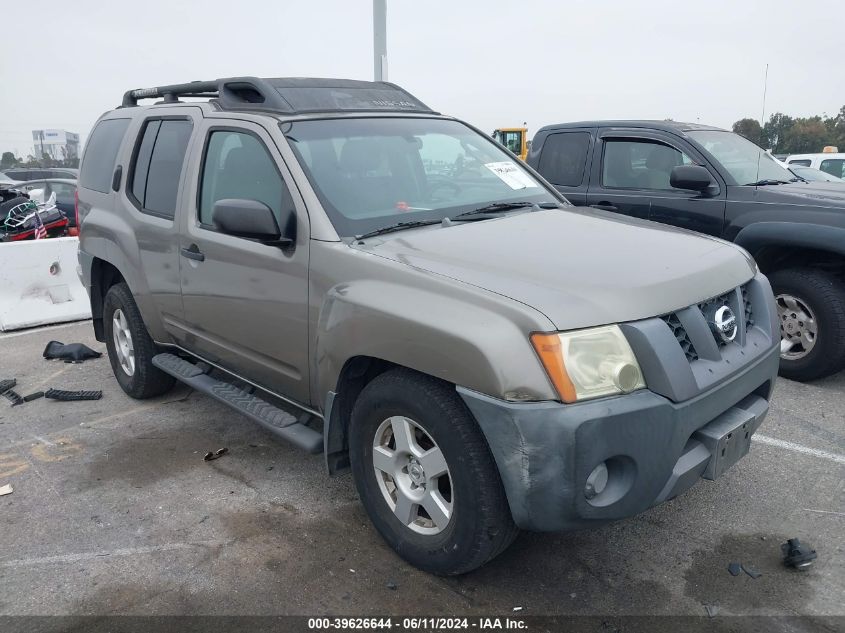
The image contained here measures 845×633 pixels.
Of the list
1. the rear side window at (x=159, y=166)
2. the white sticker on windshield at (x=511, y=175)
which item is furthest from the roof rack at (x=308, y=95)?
the white sticker on windshield at (x=511, y=175)

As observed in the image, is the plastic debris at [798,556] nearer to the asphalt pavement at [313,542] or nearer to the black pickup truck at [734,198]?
the asphalt pavement at [313,542]

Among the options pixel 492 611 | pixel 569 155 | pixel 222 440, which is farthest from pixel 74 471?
pixel 569 155

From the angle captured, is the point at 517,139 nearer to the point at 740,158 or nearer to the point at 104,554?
the point at 740,158

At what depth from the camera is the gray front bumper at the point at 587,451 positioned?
2.31 meters

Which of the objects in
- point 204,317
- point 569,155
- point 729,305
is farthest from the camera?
point 569,155

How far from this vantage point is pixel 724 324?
281 cm

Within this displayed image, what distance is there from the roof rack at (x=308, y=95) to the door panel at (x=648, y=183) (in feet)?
7.83

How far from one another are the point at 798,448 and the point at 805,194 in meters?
2.11

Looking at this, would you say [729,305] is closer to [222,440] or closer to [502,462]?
[502,462]

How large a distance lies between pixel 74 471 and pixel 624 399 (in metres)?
3.16

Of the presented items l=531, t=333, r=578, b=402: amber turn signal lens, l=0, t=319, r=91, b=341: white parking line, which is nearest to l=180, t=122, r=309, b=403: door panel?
l=531, t=333, r=578, b=402: amber turn signal lens

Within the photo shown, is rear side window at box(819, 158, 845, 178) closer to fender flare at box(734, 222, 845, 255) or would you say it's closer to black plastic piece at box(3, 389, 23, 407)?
fender flare at box(734, 222, 845, 255)

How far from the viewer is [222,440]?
14.5 feet

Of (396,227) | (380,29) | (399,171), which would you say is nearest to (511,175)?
(399,171)
